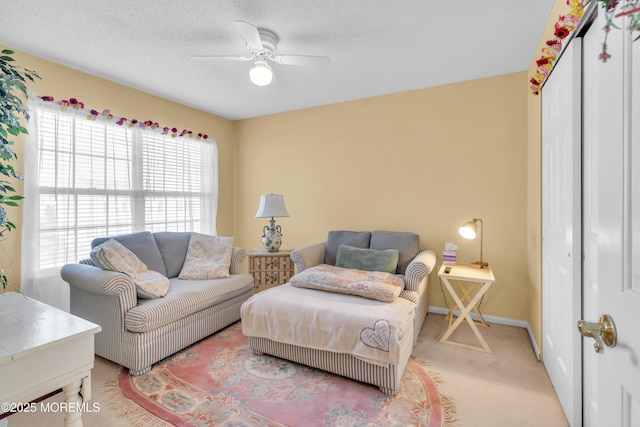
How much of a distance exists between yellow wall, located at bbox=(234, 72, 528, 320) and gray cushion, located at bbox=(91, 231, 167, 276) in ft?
5.62

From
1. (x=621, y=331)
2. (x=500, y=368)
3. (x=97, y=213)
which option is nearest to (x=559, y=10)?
(x=621, y=331)

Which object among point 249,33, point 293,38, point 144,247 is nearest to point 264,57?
point 293,38

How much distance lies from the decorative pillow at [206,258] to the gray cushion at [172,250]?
6 cm

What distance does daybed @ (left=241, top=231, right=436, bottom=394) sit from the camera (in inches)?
74.0

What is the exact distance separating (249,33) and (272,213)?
1.99 meters

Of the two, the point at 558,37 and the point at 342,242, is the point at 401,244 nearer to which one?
the point at 342,242

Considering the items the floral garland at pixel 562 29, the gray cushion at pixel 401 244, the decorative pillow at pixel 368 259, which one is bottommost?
the decorative pillow at pixel 368 259

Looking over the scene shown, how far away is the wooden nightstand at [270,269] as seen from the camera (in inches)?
140

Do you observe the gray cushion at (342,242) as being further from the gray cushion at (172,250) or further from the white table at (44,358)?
the white table at (44,358)

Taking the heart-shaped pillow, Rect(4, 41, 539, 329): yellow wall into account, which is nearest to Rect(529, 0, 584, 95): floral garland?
Rect(4, 41, 539, 329): yellow wall

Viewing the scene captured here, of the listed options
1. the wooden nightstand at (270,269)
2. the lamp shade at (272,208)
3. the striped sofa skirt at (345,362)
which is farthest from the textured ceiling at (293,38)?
the striped sofa skirt at (345,362)

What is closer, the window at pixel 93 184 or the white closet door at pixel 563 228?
the white closet door at pixel 563 228

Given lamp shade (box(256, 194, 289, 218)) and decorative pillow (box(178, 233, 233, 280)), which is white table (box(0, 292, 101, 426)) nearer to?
decorative pillow (box(178, 233, 233, 280))

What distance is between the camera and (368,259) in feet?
9.66
